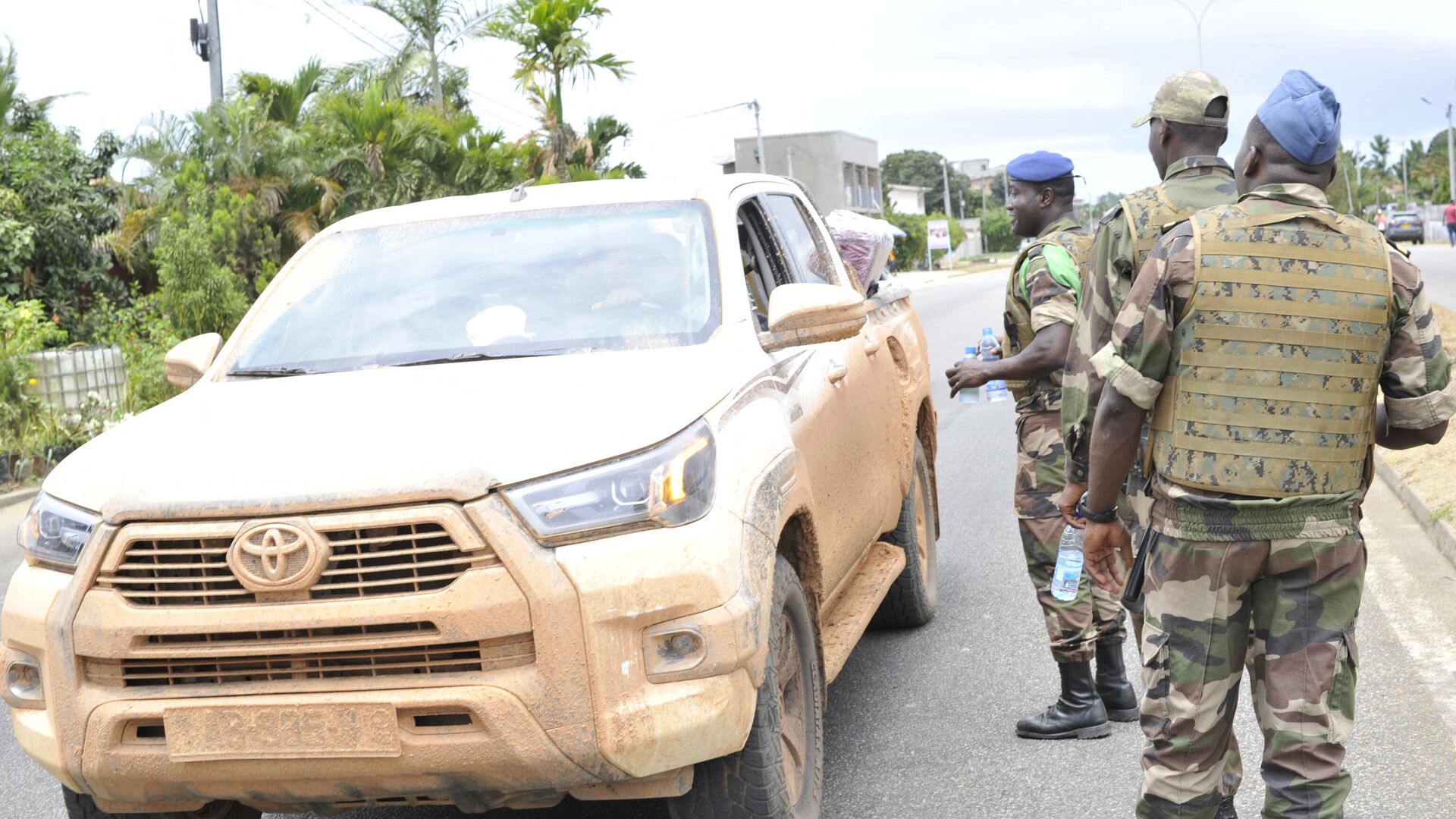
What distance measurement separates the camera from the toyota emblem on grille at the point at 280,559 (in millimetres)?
3193

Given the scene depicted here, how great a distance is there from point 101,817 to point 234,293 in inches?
518

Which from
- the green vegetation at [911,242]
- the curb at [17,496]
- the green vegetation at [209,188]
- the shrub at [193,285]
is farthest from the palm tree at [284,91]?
the green vegetation at [911,242]

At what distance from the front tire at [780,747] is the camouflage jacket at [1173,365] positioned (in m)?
1.03

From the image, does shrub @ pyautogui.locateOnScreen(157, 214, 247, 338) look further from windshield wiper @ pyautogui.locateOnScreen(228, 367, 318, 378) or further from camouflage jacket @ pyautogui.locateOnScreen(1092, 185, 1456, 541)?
camouflage jacket @ pyautogui.locateOnScreen(1092, 185, 1456, 541)

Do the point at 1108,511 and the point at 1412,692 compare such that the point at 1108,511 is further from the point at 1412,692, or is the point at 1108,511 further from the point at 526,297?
the point at 1412,692

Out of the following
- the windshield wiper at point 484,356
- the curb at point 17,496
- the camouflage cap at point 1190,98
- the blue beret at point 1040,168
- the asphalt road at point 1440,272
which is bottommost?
the asphalt road at point 1440,272

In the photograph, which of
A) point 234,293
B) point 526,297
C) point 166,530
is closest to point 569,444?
point 166,530

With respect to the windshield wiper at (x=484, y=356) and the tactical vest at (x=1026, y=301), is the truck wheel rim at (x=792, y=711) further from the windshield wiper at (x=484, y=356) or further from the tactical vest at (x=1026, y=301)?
the tactical vest at (x=1026, y=301)

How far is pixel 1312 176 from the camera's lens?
3.18 metres

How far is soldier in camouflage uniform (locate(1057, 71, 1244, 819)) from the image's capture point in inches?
142

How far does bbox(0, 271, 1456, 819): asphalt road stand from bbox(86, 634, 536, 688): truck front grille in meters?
1.42

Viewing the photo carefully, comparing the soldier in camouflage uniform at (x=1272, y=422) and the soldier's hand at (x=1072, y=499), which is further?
the soldier's hand at (x=1072, y=499)

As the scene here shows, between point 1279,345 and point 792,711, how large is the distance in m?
1.65

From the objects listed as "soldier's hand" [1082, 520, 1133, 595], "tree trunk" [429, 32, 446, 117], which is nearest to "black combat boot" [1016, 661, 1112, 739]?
"soldier's hand" [1082, 520, 1133, 595]
